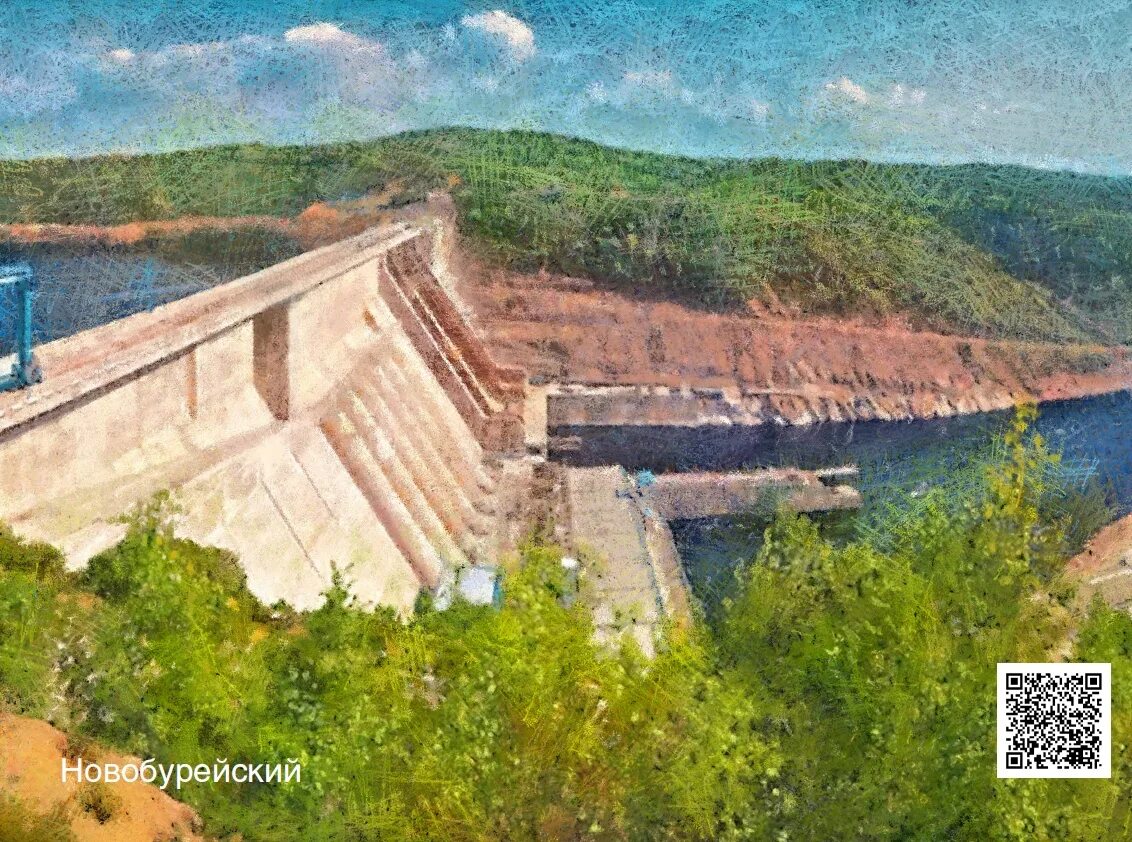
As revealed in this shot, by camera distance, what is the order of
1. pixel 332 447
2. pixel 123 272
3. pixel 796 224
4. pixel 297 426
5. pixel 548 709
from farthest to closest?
pixel 332 447 < pixel 297 426 < pixel 796 224 < pixel 123 272 < pixel 548 709

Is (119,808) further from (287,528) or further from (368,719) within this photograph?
(287,528)

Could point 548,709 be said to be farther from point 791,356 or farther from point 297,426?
point 297,426

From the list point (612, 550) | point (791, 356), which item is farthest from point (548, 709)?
point (791, 356)

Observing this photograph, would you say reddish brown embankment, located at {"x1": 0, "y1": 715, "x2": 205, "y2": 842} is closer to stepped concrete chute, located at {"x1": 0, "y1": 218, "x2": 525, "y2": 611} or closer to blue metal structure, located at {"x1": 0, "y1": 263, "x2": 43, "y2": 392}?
stepped concrete chute, located at {"x1": 0, "y1": 218, "x2": 525, "y2": 611}

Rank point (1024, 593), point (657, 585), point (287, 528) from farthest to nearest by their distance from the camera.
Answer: point (287, 528)
point (657, 585)
point (1024, 593)

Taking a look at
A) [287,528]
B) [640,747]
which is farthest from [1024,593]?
[287,528]
